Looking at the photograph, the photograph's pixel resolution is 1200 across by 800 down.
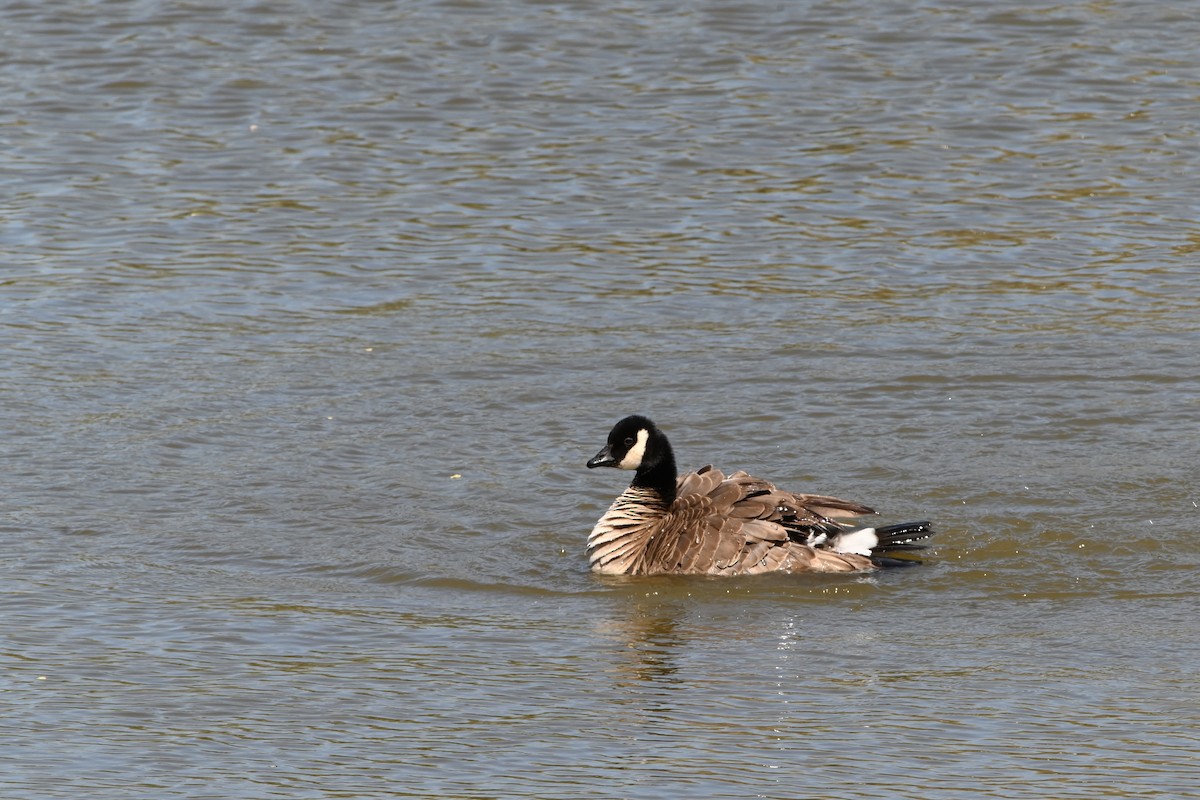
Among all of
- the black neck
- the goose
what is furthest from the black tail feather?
the black neck

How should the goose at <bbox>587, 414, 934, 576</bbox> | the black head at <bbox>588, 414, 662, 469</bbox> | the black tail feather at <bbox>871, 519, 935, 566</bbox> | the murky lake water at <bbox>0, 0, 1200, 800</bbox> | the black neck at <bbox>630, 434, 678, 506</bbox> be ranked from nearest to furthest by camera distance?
the murky lake water at <bbox>0, 0, 1200, 800</bbox> → the black tail feather at <bbox>871, 519, 935, 566</bbox> → the goose at <bbox>587, 414, 934, 576</bbox> → the black head at <bbox>588, 414, 662, 469</bbox> → the black neck at <bbox>630, 434, 678, 506</bbox>

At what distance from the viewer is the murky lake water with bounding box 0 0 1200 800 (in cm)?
743

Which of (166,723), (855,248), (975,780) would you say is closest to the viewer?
(975,780)

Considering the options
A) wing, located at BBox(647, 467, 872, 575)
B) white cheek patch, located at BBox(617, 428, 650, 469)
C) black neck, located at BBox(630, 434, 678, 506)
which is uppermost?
white cheek patch, located at BBox(617, 428, 650, 469)

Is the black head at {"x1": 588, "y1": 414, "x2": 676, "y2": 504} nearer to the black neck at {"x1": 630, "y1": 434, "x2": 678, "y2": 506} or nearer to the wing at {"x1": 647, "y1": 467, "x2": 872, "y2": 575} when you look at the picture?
the black neck at {"x1": 630, "y1": 434, "x2": 678, "y2": 506}

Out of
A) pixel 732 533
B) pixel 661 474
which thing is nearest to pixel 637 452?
pixel 661 474

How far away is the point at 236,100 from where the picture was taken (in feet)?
58.7

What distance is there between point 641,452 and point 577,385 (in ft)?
7.80

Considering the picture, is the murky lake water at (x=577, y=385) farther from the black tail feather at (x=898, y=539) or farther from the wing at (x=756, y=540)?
the black tail feather at (x=898, y=539)

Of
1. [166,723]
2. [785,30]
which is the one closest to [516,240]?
[785,30]

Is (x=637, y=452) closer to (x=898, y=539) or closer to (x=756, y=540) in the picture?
(x=756, y=540)

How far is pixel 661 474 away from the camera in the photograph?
1027cm

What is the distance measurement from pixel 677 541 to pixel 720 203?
6.31 meters

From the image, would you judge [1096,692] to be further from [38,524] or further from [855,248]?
[855,248]
